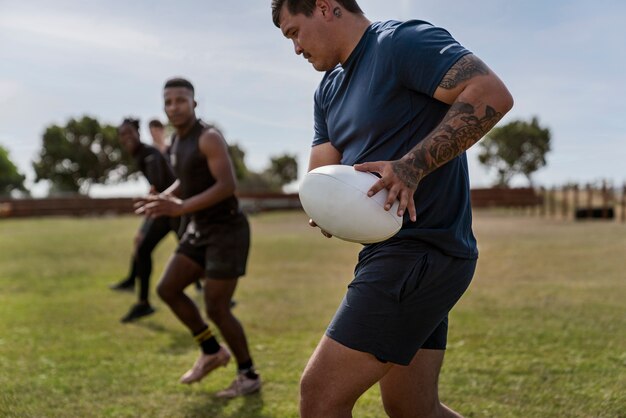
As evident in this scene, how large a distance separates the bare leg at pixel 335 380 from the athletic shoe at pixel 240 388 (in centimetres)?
249

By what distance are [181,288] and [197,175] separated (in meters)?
0.86

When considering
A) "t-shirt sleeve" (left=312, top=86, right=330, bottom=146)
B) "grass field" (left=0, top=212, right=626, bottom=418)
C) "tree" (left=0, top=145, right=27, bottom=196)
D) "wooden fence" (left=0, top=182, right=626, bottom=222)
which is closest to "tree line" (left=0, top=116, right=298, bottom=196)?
"tree" (left=0, top=145, right=27, bottom=196)

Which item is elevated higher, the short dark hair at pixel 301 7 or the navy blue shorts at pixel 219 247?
the short dark hair at pixel 301 7

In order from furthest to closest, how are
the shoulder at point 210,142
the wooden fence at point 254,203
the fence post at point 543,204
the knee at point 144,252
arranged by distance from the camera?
the wooden fence at point 254,203 → the fence post at point 543,204 → the knee at point 144,252 → the shoulder at point 210,142

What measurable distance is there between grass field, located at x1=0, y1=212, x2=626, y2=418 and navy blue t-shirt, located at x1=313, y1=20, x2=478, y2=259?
2.29 m

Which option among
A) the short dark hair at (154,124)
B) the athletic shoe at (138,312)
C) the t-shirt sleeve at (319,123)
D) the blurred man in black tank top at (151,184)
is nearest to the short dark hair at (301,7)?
the t-shirt sleeve at (319,123)

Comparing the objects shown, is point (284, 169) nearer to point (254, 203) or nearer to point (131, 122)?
point (254, 203)

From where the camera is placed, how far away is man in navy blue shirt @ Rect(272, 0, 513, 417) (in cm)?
238

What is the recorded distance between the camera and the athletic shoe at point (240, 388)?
488cm

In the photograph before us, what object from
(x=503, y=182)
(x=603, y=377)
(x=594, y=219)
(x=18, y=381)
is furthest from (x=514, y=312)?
(x=503, y=182)

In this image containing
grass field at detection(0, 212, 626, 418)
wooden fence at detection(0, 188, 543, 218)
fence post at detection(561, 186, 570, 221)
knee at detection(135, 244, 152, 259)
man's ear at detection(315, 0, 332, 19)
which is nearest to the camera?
man's ear at detection(315, 0, 332, 19)

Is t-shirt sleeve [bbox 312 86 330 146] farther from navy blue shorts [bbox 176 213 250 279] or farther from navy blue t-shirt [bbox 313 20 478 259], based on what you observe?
navy blue shorts [bbox 176 213 250 279]

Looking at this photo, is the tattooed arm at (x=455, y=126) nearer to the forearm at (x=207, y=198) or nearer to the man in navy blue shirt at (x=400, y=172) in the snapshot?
the man in navy blue shirt at (x=400, y=172)

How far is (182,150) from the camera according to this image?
16.9ft
